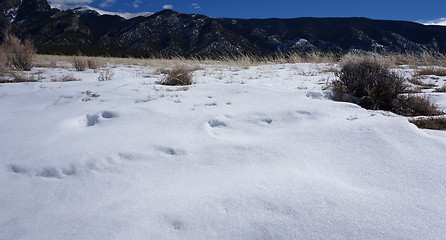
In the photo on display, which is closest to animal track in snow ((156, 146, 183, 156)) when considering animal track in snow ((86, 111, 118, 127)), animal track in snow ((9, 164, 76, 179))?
animal track in snow ((9, 164, 76, 179))

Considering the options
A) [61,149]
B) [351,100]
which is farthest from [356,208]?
[351,100]

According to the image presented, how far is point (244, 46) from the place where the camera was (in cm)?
8844

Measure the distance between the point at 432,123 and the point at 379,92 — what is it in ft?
2.84

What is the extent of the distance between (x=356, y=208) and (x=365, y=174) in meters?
0.38

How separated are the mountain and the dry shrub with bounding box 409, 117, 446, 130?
7346cm

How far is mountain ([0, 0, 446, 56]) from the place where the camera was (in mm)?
77569

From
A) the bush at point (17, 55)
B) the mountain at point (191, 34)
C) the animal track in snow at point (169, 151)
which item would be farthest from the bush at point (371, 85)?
the mountain at point (191, 34)

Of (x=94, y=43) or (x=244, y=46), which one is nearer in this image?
(x=94, y=43)

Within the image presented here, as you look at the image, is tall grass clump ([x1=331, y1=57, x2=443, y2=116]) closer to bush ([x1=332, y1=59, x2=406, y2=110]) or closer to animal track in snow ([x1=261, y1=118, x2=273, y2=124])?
bush ([x1=332, y1=59, x2=406, y2=110])

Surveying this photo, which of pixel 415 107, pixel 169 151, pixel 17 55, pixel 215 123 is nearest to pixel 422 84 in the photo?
pixel 415 107

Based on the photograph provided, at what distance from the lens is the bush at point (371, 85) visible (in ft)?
9.30

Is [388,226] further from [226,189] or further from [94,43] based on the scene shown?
[94,43]

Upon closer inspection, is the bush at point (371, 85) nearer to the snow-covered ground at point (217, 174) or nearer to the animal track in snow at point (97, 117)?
the snow-covered ground at point (217, 174)

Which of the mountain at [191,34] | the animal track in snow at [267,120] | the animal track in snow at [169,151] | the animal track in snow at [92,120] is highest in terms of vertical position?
the mountain at [191,34]
